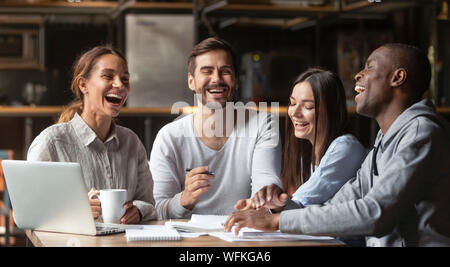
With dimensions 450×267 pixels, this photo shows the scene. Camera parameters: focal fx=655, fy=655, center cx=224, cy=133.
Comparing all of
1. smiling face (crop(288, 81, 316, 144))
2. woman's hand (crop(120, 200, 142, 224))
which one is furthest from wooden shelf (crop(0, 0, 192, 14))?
woman's hand (crop(120, 200, 142, 224))

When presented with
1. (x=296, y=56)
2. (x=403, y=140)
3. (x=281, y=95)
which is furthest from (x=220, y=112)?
(x=296, y=56)

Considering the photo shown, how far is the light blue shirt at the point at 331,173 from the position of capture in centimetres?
190

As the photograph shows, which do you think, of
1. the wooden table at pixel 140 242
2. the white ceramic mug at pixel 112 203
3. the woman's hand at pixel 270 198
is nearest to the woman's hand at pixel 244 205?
the woman's hand at pixel 270 198

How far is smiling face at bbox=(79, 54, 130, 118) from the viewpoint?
2016 millimetres

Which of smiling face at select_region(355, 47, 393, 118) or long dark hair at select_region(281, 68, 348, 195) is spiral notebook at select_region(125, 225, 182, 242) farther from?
long dark hair at select_region(281, 68, 348, 195)

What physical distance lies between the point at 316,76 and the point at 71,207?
962mm

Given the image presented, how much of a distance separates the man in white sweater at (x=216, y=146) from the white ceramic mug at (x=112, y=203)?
0.44 m

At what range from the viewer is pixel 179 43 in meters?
4.32

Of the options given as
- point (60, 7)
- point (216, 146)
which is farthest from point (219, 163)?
point (60, 7)

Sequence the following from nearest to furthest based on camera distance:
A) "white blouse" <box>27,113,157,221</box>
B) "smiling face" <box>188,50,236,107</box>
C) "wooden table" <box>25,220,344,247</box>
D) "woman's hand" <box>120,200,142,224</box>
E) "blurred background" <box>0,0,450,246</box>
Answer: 1. "wooden table" <box>25,220,344,247</box>
2. "woman's hand" <box>120,200,142,224</box>
3. "white blouse" <box>27,113,157,221</box>
4. "smiling face" <box>188,50,236,107</box>
5. "blurred background" <box>0,0,450,246</box>

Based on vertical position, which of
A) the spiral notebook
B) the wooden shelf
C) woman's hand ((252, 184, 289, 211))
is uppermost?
the wooden shelf

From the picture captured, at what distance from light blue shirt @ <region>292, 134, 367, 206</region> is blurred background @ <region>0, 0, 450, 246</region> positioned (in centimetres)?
206

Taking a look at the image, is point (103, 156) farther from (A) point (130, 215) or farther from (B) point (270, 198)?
(B) point (270, 198)

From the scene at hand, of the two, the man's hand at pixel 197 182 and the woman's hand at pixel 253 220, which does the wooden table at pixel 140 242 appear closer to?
the woman's hand at pixel 253 220
